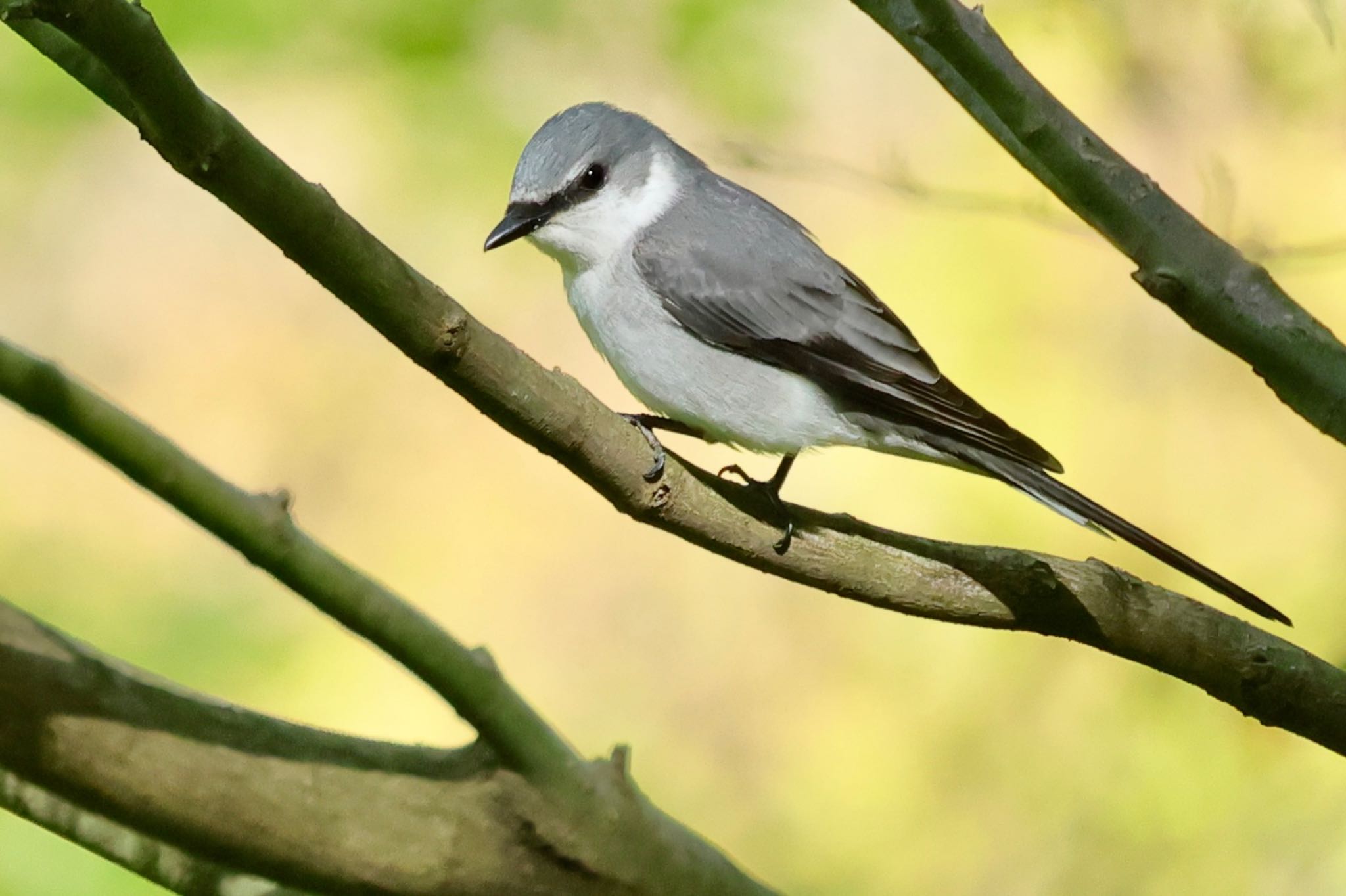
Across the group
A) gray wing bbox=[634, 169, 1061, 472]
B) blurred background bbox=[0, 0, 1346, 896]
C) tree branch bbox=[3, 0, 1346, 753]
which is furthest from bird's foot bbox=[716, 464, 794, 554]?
blurred background bbox=[0, 0, 1346, 896]

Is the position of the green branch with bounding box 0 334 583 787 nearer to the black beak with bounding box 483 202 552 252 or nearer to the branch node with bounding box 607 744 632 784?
the branch node with bounding box 607 744 632 784

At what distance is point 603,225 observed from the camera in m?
3.15

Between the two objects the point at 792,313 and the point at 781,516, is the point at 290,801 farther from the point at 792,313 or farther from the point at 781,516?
the point at 792,313

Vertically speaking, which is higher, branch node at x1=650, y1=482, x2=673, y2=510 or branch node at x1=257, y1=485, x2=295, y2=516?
branch node at x1=650, y1=482, x2=673, y2=510

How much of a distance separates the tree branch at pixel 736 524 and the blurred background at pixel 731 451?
1.58 meters

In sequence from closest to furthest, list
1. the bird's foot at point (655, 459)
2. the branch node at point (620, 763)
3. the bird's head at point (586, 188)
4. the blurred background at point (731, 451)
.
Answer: the branch node at point (620, 763) → the bird's foot at point (655, 459) → the bird's head at point (586, 188) → the blurred background at point (731, 451)

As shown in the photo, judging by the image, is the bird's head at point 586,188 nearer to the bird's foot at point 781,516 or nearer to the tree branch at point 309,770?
the bird's foot at point 781,516

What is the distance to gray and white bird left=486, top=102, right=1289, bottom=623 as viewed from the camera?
290 centimetres

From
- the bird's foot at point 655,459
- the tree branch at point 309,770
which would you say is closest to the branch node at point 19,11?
the tree branch at point 309,770

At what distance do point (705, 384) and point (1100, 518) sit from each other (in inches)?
33.1

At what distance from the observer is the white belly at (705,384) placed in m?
2.94

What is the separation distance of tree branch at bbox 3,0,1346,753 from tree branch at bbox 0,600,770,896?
1.53ft

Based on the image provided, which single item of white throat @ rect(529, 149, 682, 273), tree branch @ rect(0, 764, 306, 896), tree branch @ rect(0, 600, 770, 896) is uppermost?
white throat @ rect(529, 149, 682, 273)

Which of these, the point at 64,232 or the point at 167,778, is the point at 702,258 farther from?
the point at 64,232
